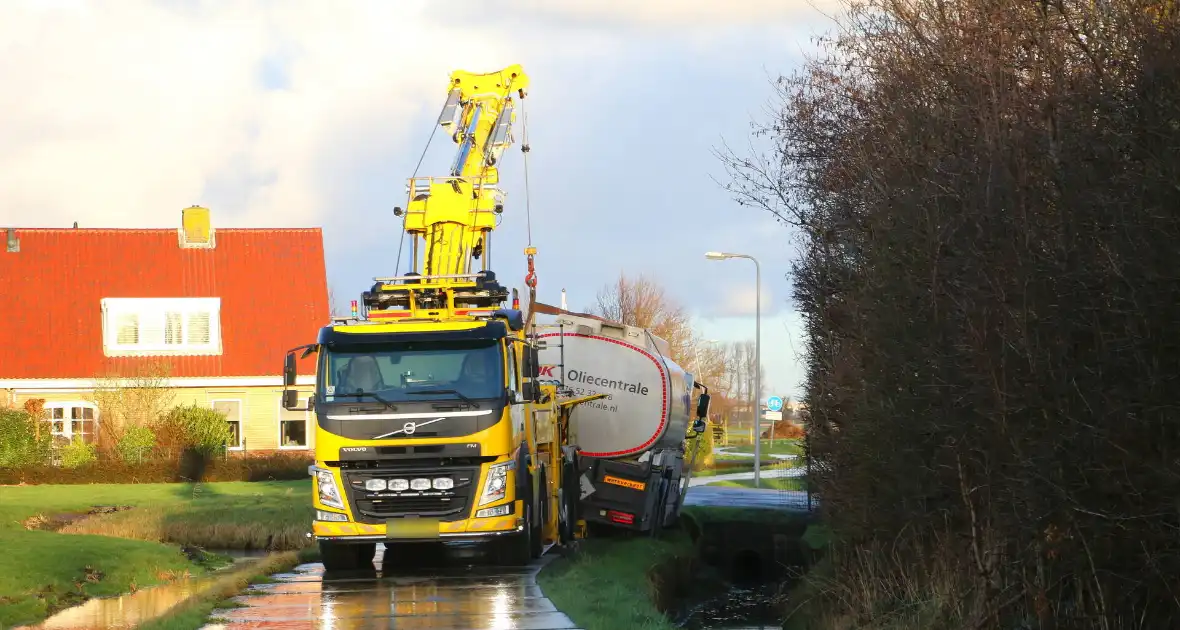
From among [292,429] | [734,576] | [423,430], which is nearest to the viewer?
[423,430]

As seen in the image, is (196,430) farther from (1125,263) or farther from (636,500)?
(1125,263)

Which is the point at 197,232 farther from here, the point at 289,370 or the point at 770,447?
the point at 770,447

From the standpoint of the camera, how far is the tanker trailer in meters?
21.5

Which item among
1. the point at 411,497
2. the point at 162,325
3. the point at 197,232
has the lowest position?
the point at 411,497

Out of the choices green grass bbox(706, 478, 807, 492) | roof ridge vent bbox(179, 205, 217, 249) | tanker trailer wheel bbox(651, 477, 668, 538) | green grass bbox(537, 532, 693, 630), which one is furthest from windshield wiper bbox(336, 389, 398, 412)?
roof ridge vent bbox(179, 205, 217, 249)

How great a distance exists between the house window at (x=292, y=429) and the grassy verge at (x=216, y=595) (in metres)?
26.6

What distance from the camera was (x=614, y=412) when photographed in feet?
70.9

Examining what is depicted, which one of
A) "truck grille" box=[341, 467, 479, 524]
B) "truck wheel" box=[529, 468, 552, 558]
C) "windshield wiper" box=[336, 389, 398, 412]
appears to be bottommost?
"truck wheel" box=[529, 468, 552, 558]

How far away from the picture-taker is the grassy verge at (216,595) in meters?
12.5

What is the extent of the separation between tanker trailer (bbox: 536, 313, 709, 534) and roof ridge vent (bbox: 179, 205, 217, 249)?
95.9 feet

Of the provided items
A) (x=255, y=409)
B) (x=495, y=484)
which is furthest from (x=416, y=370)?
(x=255, y=409)

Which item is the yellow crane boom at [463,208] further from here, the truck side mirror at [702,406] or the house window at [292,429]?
the house window at [292,429]

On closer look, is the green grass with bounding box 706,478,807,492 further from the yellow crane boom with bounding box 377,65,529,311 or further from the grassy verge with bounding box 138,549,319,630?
the grassy verge with bounding box 138,549,319,630

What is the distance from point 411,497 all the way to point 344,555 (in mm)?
1671
